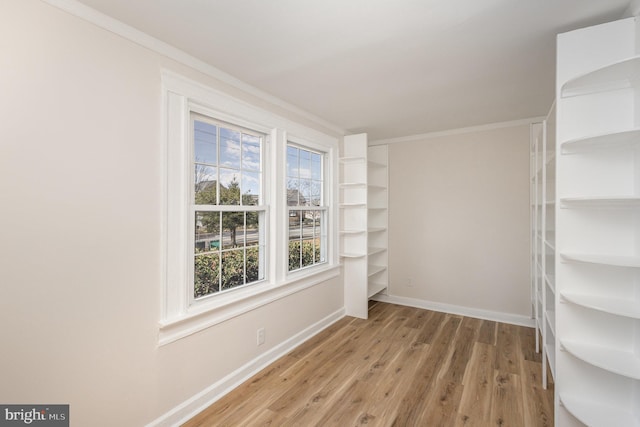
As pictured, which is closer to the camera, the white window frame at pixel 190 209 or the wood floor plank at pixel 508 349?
the white window frame at pixel 190 209

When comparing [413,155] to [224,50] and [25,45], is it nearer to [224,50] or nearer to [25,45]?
[224,50]

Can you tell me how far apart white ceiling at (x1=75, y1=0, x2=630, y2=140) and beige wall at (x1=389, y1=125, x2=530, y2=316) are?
98cm

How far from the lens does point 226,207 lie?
7.93 feet

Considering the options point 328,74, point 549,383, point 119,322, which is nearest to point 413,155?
point 328,74

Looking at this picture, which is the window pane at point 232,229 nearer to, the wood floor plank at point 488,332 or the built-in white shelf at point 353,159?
the built-in white shelf at point 353,159

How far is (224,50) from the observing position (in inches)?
79.9

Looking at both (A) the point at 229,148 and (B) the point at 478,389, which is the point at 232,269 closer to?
(A) the point at 229,148

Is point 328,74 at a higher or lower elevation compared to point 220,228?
higher

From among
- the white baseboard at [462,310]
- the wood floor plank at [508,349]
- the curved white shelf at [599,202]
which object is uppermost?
the curved white shelf at [599,202]

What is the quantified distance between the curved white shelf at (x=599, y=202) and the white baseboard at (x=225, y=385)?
2.55m

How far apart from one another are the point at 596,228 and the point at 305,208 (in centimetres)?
246

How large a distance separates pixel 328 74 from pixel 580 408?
2.66 metres

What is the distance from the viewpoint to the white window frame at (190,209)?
6.46 feet

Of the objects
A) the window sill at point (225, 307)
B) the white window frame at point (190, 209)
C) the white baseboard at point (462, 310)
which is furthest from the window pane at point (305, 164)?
the white baseboard at point (462, 310)
